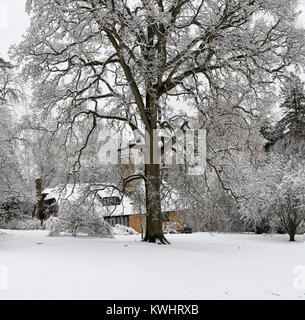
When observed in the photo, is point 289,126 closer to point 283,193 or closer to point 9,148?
point 283,193

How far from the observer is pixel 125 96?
1409 cm

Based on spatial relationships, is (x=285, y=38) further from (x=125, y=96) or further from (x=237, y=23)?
(x=125, y=96)

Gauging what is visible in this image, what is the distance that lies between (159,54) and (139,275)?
6.12 meters

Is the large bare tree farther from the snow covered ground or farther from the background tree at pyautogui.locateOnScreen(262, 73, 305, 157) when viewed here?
the background tree at pyautogui.locateOnScreen(262, 73, 305, 157)

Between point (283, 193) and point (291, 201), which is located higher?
point (283, 193)

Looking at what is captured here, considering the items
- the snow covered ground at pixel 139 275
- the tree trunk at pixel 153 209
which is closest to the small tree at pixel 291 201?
the tree trunk at pixel 153 209

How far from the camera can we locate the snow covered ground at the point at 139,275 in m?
5.65

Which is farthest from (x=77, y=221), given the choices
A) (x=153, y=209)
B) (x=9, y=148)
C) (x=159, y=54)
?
(x=159, y=54)

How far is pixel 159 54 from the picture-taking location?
1057 cm

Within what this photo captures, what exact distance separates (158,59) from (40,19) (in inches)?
132

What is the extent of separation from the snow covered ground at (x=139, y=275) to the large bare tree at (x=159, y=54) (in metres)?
3.24

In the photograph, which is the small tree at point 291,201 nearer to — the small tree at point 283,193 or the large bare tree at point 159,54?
the small tree at point 283,193

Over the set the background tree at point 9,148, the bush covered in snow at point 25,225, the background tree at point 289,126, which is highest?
the background tree at point 289,126
